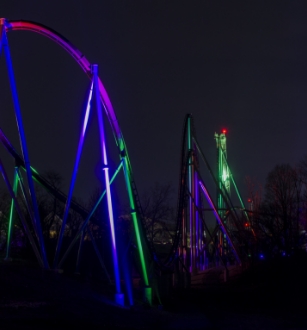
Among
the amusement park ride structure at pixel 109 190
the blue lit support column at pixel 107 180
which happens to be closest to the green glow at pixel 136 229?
the amusement park ride structure at pixel 109 190

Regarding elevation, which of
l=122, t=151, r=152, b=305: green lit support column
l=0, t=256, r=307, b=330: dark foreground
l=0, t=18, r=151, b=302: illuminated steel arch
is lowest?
l=0, t=256, r=307, b=330: dark foreground

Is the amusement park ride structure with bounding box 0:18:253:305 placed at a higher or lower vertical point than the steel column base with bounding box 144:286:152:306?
higher

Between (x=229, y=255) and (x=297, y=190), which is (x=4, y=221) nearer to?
(x=229, y=255)

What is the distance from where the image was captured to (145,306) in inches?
672

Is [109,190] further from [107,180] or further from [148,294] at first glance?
[148,294]

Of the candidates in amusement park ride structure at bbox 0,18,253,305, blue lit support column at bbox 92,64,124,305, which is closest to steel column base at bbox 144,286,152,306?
amusement park ride structure at bbox 0,18,253,305

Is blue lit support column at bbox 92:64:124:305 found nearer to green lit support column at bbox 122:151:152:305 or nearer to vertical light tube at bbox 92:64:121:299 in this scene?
vertical light tube at bbox 92:64:121:299

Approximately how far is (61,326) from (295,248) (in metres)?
28.7

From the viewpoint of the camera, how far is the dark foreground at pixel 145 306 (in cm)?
1042

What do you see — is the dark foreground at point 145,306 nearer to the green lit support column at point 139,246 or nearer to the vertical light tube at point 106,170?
the green lit support column at point 139,246

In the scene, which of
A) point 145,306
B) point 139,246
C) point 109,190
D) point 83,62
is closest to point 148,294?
point 145,306

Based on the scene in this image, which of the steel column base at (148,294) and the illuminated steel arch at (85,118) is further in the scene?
the steel column base at (148,294)

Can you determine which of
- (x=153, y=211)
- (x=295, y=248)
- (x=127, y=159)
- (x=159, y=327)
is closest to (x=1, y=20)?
(x=127, y=159)

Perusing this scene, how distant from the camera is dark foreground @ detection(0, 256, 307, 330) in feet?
34.2
